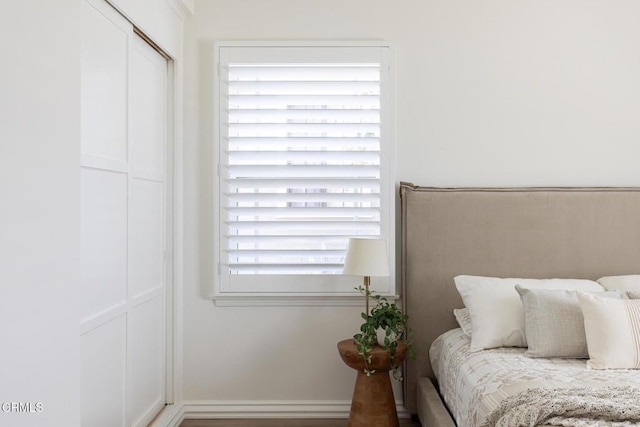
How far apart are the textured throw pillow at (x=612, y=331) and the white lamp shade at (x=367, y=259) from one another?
0.97 meters

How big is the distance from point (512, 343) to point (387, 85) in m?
1.61

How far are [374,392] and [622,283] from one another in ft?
4.81

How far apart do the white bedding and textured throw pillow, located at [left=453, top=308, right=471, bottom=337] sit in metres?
0.04

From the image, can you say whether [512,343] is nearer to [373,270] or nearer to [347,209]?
[373,270]

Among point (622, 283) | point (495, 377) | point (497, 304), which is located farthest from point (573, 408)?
point (622, 283)

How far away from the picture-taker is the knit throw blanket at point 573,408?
5.28 ft

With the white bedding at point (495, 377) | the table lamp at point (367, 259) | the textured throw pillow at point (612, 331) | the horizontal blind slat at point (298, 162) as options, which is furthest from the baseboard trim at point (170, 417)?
the textured throw pillow at point (612, 331)

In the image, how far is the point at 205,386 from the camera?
10.2ft

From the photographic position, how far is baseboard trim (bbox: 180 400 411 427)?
3076mm

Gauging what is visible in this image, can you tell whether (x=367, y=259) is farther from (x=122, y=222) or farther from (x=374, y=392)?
(x=122, y=222)

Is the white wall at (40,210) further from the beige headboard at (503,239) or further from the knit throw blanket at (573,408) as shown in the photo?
the beige headboard at (503,239)

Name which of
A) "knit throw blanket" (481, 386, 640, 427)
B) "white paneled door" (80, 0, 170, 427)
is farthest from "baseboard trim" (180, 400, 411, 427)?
"knit throw blanket" (481, 386, 640, 427)

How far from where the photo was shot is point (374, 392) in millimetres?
2654

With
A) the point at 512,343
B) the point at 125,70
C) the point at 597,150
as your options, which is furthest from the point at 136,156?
the point at 597,150
